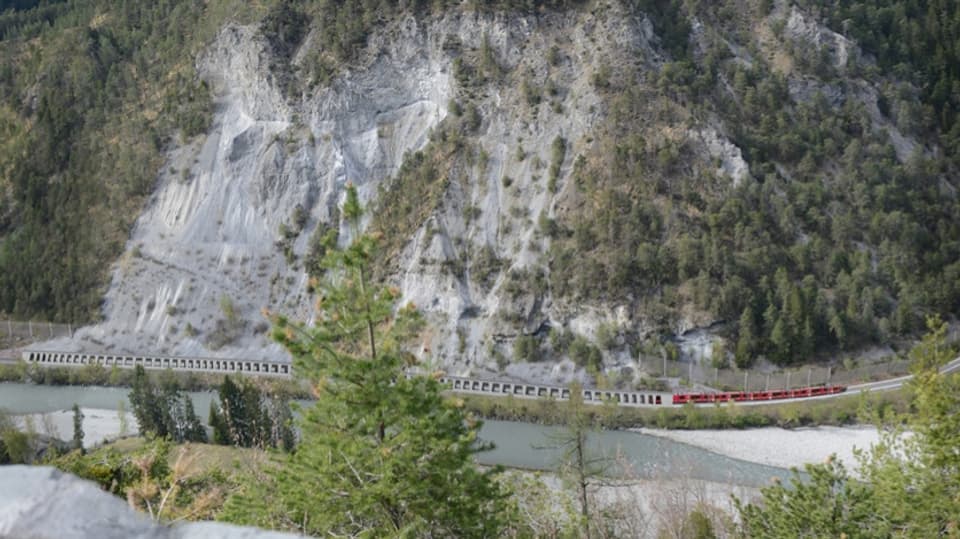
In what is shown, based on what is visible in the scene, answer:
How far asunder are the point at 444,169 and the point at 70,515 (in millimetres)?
47767

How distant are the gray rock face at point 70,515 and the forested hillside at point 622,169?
1524 inches

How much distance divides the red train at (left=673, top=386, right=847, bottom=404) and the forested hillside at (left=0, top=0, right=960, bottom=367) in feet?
8.45

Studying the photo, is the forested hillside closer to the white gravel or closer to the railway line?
the railway line

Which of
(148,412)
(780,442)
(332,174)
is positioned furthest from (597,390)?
(332,174)

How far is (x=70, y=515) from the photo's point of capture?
2.67m

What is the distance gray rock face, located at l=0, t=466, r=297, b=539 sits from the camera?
2.63m

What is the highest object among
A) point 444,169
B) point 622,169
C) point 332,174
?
point 332,174

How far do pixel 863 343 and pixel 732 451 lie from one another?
11.5 meters

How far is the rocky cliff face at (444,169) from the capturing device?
1751 inches

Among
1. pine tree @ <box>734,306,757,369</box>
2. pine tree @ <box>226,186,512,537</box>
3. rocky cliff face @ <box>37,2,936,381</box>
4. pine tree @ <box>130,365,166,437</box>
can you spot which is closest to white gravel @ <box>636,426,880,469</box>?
pine tree @ <box>734,306,757,369</box>

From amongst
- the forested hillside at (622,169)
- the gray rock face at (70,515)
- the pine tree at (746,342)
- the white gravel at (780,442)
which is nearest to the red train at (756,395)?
the pine tree at (746,342)

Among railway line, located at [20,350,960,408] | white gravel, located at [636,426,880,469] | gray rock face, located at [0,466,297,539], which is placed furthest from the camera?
railway line, located at [20,350,960,408]

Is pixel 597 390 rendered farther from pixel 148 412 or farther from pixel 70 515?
pixel 70 515

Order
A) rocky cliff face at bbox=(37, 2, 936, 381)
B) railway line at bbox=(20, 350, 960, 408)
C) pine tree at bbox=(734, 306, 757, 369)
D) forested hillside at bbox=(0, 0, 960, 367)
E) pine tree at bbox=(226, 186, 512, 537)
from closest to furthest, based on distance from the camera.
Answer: pine tree at bbox=(226, 186, 512, 537) < railway line at bbox=(20, 350, 960, 408) < pine tree at bbox=(734, 306, 757, 369) < forested hillside at bbox=(0, 0, 960, 367) < rocky cliff face at bbox=(37, 2, 936, 381)
